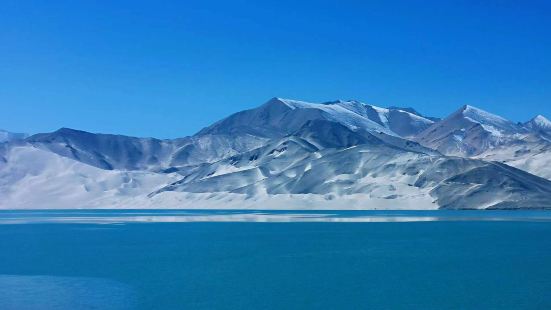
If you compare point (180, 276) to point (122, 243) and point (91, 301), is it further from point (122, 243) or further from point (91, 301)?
point (122, 243)

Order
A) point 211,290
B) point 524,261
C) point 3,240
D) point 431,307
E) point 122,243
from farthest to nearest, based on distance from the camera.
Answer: point 3,240
point 122,243
point 524,261
point 211,290
point 431,307

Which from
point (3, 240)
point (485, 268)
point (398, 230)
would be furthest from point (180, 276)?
point (398, 230)

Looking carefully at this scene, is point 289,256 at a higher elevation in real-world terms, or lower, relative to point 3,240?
lower

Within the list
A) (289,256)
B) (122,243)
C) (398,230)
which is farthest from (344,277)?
(398,230)

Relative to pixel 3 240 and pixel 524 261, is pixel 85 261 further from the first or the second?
pixel 524 261

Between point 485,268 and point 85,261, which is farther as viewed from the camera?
point 85,261

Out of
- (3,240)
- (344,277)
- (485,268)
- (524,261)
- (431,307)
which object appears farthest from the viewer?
(3,240)
